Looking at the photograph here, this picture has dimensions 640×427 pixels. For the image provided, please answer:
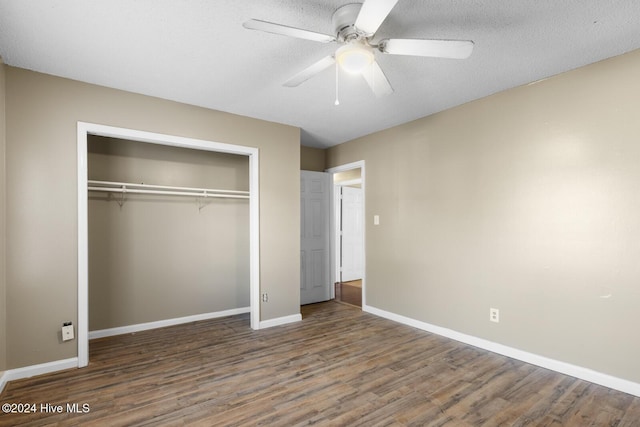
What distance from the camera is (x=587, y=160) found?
8.32 ft

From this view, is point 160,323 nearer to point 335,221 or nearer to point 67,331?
point 67,331

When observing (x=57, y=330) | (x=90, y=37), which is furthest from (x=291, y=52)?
(x=57, y=330)

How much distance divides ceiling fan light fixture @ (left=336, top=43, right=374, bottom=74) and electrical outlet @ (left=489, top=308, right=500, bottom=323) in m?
2.62

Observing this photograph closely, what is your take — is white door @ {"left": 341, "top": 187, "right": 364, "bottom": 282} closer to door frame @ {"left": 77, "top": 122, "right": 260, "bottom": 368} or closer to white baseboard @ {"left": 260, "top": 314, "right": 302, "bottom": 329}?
white baseboard @ {"left": 260, "top": 314, "right": 302, "bottom": 329}

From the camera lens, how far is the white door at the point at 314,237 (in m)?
4.88

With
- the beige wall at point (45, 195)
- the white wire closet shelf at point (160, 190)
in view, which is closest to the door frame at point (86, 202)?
the beige wall at point (45, 195)

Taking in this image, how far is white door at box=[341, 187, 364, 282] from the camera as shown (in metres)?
6.55

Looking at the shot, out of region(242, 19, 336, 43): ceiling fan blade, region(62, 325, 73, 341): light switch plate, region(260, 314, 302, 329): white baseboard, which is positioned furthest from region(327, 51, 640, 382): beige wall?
region(62, 325, 73, 341): light switch plate

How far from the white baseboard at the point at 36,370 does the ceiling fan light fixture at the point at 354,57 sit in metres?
3.29

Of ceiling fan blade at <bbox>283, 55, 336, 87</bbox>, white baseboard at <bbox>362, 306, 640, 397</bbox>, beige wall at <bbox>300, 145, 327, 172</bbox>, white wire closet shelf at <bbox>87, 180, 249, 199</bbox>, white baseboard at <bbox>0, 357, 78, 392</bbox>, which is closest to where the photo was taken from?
ceiling fan blade at <bbox>283, 55, 336, 87</bbox>

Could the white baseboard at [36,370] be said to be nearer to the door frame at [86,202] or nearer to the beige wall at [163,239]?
the door frame at [86,202]

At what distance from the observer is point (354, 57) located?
6.07 feet

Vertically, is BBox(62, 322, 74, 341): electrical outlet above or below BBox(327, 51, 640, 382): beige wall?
below

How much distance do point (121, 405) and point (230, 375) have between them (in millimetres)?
766
